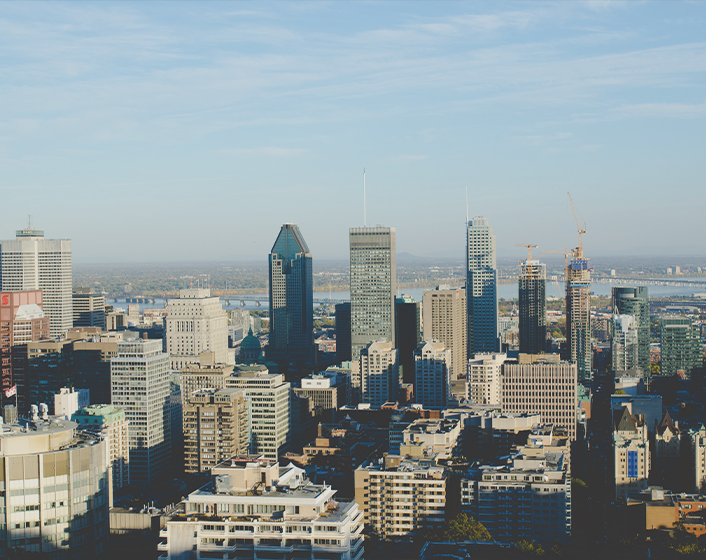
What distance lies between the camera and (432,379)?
81.1 metres

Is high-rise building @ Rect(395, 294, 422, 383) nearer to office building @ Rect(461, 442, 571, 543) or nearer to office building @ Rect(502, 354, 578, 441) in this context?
office building @ Rect(502, 354, 578, 441)

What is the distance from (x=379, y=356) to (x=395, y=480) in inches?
1557

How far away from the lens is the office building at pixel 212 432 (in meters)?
58.5

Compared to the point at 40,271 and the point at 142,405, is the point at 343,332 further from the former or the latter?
the point at 142,405

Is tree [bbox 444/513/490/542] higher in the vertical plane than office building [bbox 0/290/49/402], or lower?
lower

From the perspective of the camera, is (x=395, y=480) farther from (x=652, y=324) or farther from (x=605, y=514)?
(x=652, y=324)

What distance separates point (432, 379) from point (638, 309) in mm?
34788

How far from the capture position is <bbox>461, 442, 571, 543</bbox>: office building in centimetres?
4300

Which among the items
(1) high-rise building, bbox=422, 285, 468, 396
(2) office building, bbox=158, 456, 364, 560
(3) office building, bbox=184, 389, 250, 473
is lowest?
(3) office building, bbox=184, 389, 250, 473

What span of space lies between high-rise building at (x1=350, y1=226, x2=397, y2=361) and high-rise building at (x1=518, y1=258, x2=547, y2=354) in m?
18.1

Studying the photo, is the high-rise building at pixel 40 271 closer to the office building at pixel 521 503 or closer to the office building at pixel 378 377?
the office building at pixel 378 377

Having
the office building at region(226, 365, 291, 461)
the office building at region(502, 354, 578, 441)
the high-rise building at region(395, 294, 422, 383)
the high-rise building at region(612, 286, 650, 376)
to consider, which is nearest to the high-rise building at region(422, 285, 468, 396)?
the high-rise building at region(395, 294, 422, 383)

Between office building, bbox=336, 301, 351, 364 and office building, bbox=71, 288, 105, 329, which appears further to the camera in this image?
office building, bbox=71, 288, 105, 329

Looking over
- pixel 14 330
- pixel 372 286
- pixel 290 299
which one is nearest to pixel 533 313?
pixel 372 286
